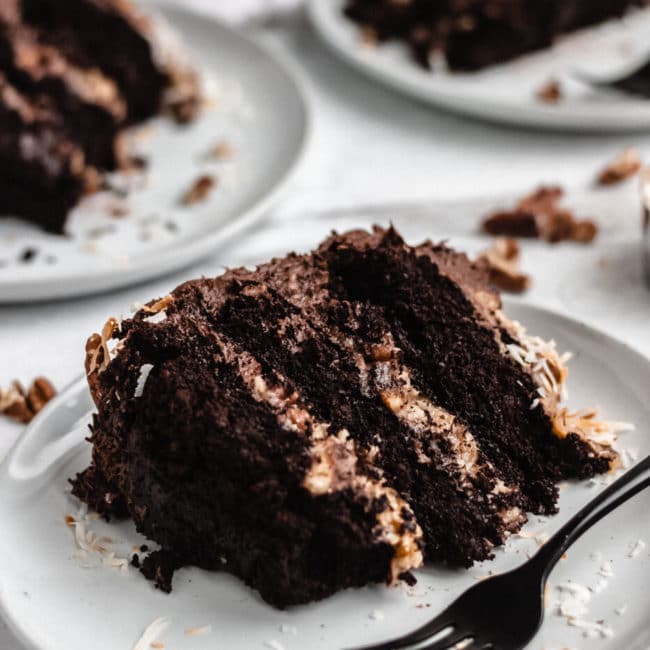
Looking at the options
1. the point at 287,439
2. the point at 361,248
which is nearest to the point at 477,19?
the point at 361,248

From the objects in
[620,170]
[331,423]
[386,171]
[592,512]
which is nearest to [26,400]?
[331,423]

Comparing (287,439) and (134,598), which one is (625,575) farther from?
(134,598)

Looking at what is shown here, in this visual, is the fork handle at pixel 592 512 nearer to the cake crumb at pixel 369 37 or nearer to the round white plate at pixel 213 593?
the round white plate at pixel 213 593

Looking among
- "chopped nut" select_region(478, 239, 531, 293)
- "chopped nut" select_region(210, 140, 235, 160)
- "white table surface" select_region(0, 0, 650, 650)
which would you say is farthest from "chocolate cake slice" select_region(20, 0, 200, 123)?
"chopped nut" select_region(478, 239, 531, 293)

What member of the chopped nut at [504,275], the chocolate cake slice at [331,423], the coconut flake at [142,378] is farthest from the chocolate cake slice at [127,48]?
the coconut flake at [142,378]

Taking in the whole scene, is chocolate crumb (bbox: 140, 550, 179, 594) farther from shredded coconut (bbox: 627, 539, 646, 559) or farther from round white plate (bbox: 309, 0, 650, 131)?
round white plate (bbox: 309, 0, 650, 131)
